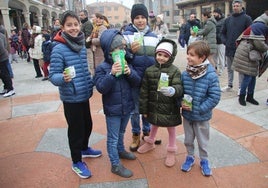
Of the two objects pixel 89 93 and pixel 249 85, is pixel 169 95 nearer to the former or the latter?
pixel 89 93

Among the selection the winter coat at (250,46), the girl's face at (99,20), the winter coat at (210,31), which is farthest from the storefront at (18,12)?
the winter coat at (250,46)

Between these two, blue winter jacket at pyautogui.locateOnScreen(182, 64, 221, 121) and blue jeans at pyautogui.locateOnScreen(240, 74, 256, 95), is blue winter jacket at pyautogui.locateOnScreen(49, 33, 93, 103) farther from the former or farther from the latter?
blue jeans at pyautogui.locateOnScreen(240, 74, 256, 95)

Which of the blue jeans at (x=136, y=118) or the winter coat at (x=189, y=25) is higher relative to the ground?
the winter coat at (x=189, y=25)

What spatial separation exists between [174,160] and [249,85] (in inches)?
116

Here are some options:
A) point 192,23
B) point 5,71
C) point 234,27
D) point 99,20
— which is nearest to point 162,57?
point 99,20

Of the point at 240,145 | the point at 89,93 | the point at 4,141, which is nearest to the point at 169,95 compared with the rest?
the point at 89,93

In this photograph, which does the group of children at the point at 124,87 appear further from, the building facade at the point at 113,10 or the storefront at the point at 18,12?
the building facade at the point at 113,10

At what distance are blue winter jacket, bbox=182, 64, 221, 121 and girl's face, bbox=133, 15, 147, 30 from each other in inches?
33.5

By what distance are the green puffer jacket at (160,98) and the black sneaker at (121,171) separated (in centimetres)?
64

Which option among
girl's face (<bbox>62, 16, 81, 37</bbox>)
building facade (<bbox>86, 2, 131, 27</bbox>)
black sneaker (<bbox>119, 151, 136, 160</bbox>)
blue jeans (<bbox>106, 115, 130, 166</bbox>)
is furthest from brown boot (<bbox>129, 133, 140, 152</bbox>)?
building facade (<bbox>86, 2, 131, 27</bbox>)

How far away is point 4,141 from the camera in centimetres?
405

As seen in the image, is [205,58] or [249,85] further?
[249,85]

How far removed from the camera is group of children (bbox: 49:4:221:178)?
2.69m

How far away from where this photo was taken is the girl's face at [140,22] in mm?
3262
